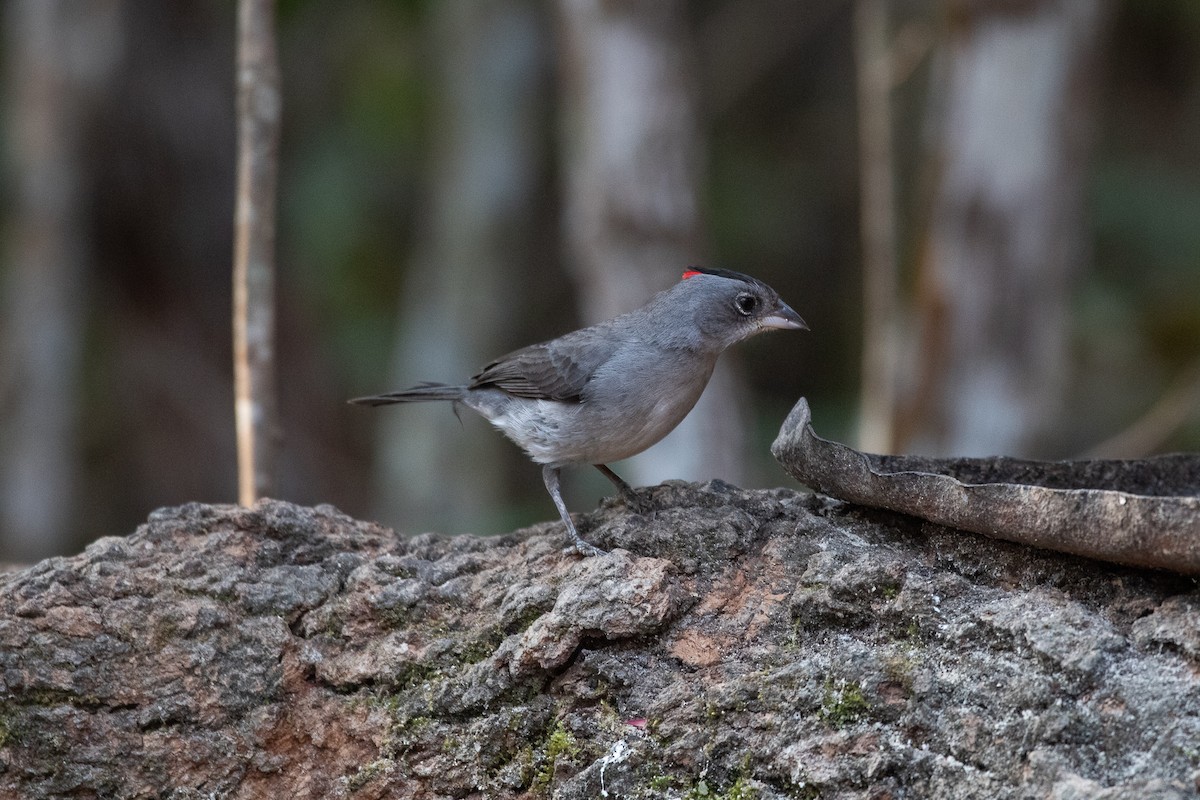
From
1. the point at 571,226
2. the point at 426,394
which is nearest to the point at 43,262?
the point at 571,226

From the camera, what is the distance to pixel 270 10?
4.30 m

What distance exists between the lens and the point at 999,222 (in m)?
6.18

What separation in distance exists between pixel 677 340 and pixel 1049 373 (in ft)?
10.9

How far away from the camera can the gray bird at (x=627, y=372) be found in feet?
12.0

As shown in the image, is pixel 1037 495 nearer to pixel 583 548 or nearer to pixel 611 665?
pixel 611 665

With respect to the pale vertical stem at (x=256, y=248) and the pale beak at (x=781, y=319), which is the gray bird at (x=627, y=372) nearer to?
the pale beak at (x=781, y=319)

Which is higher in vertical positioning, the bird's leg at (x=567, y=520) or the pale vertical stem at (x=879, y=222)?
the pale vertical stem at (x=879, y=222)

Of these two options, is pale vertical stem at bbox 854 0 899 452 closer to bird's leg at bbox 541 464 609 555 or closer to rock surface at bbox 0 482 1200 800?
bird's leg at bbox 541 464 609 555

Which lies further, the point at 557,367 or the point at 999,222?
the point at 999,222

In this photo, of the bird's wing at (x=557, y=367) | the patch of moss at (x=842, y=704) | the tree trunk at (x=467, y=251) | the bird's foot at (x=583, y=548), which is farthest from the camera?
the tree trunk at (x=467, y=251)

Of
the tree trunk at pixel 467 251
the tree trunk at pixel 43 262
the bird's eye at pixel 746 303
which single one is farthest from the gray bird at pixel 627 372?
the tree trunk at pixel 467 251

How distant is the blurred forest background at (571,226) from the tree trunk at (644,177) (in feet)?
0.05

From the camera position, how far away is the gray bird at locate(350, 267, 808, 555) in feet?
12.0

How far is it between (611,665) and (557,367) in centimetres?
145
